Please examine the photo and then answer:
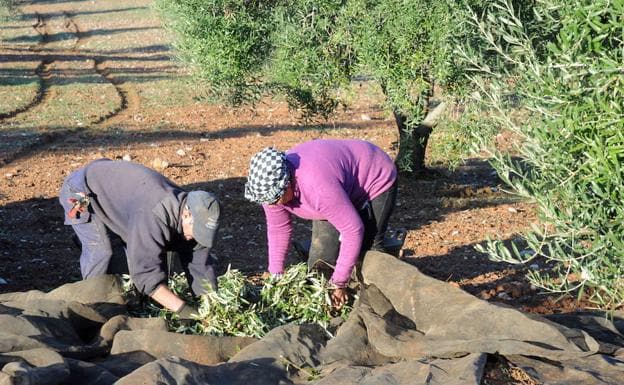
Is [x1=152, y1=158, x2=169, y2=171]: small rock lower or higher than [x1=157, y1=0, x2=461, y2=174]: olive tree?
lower

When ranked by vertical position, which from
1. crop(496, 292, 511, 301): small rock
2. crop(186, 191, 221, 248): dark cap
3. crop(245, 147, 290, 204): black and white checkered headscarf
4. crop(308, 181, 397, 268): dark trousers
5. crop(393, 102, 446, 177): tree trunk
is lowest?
crop(496, 292, 511, 301): small rock

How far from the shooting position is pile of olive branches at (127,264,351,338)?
19.4 ft

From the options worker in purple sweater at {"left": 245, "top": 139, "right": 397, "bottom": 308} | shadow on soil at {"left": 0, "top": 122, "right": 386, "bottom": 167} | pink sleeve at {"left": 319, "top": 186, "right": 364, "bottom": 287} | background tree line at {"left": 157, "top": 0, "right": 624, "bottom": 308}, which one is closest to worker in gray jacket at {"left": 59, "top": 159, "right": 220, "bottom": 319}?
worker in purple sweater at {"left": 245, "top": 139, "right": 397, "bottom": 308}

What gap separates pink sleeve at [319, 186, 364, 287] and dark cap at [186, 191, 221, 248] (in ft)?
2.37

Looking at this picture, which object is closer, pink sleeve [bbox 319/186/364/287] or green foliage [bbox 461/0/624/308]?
green foliage [bbox 461/0/624/308]

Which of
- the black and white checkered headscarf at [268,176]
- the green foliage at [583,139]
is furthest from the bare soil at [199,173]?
the black and white checkered headscarf at [268,176]

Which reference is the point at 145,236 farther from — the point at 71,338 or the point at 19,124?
the point at 19,124

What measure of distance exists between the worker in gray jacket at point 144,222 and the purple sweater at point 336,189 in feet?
1.87

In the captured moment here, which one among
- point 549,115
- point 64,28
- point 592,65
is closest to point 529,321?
point 549,115

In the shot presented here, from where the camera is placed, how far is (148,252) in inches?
230

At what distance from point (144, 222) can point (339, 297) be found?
147 cm

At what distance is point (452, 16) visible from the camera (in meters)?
Result: 8.61

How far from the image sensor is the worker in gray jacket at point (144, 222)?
19.1 ft

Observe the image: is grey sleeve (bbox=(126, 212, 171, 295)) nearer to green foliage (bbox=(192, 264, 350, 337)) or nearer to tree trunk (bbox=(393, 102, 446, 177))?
green foliage (bbox=(192, 264, 350, 337))
